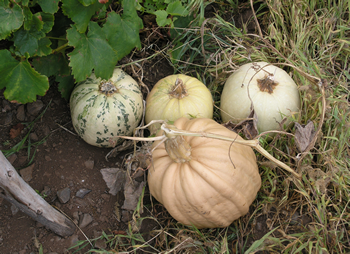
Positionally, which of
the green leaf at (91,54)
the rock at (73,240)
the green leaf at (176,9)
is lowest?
the rock at (73,240)

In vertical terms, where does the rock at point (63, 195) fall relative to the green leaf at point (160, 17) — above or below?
below

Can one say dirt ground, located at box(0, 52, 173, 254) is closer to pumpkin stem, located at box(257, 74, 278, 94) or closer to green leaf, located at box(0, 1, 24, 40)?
green leaf, located at box(0, 1, 24, 40)

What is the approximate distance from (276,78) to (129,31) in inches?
48.6

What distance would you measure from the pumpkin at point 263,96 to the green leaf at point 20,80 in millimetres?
1405

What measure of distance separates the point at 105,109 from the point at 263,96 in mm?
1242

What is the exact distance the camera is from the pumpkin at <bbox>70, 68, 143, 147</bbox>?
7.51 feet

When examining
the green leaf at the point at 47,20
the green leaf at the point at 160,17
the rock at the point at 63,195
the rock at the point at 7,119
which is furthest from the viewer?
the rock at the point at 7,119

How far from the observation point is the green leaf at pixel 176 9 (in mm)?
2467

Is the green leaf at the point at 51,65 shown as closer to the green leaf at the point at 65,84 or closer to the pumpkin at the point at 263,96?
the green leaf at the point at 65,84

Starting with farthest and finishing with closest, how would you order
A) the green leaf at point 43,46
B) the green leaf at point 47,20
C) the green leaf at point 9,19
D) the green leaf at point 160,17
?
the green leaf at point 160,17
the green leaf at point 43,46
the green leaf at point 47,20
the green leaf at point 9,19

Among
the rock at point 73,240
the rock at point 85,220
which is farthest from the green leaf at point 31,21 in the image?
the rock at point 73,240

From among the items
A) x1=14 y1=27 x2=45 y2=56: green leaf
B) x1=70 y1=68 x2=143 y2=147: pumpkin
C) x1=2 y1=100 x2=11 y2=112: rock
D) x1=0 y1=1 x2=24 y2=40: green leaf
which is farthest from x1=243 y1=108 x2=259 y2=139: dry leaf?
x1=2 y1=100 x2=11 y2=112: rock

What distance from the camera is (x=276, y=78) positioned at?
2.42 m

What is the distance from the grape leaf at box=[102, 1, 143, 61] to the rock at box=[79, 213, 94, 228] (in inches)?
49.3
